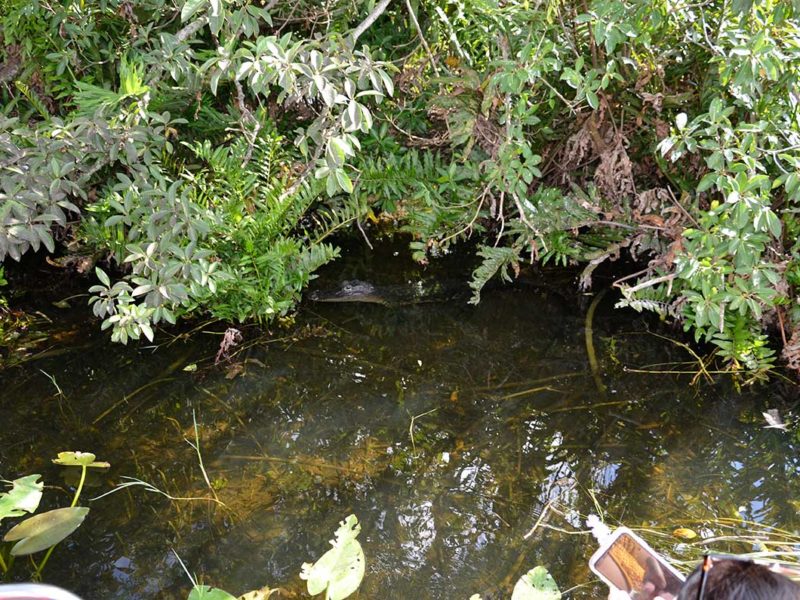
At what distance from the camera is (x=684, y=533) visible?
2.59 meters

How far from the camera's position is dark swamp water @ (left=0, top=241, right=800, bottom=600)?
253cm

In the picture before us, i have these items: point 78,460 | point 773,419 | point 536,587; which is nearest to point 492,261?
point 773,419

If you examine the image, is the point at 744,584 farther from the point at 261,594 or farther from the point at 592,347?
the point at 592,347

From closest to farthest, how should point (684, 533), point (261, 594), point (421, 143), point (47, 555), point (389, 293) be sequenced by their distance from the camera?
point (261, 594), point (47, 555), point (684, 533), point (421, 143), point (389, 293)

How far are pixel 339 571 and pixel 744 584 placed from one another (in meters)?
1.39

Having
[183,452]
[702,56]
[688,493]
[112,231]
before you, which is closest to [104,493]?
[183,452]

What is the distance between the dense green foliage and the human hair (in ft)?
5.71

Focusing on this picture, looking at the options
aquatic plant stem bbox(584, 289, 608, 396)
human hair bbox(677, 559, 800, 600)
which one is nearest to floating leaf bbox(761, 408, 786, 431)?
aquatic plant stem bbox(584, 289, 608, 396)

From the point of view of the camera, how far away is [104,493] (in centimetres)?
276

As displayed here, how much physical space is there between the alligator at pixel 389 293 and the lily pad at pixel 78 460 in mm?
1525

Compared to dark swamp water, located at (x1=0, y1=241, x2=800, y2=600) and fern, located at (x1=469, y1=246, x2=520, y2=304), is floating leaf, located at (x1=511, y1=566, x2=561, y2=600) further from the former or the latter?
fern, located at (x1=469, y1=246, x2=520, y2=304)

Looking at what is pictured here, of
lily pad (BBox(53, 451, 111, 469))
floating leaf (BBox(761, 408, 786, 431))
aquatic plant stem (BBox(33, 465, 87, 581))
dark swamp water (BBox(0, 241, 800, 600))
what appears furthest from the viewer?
floating leaf (BBox(761, 408, 786, 431))

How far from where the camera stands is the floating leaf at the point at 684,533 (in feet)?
8.46

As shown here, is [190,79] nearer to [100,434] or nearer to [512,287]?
[100,434]
